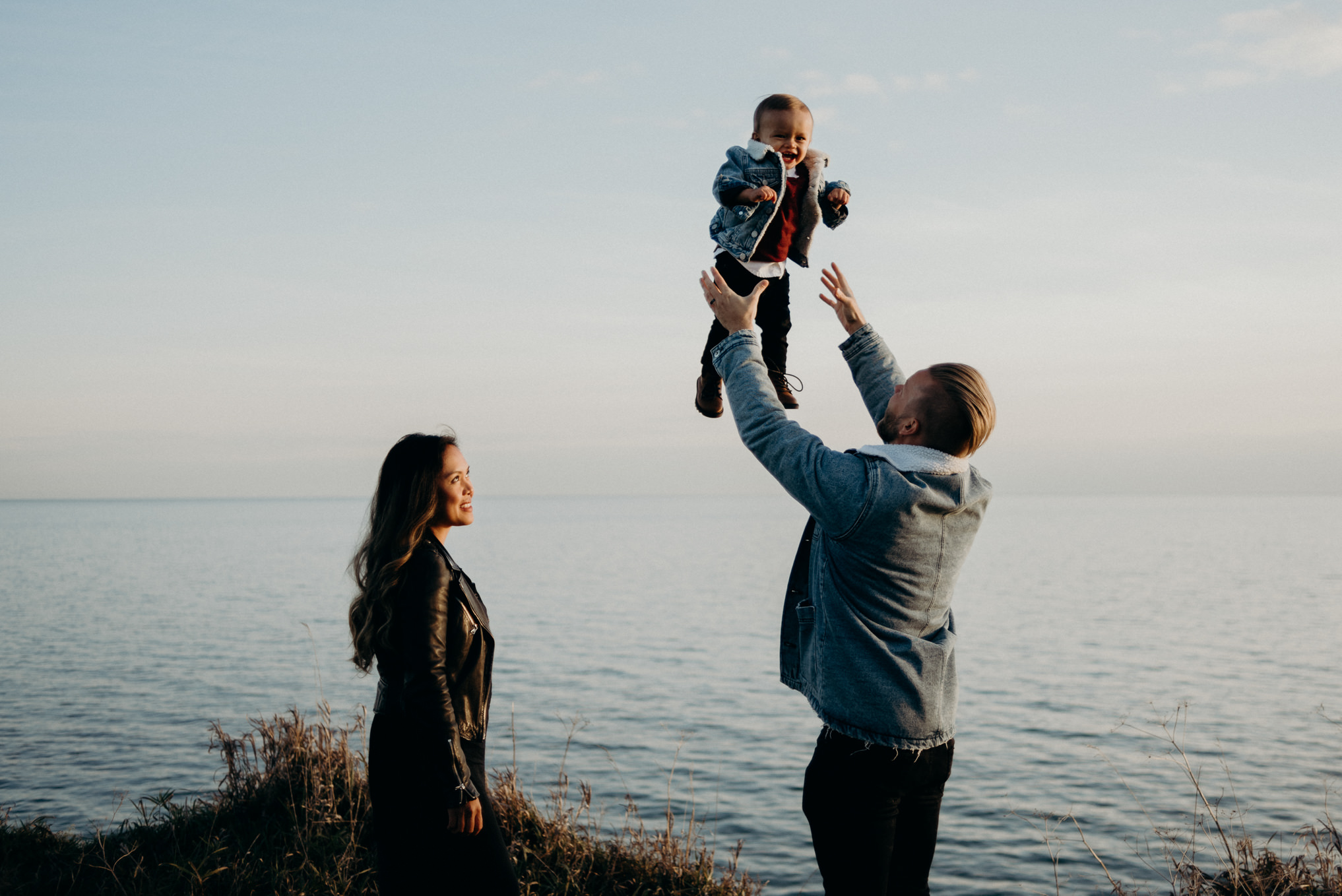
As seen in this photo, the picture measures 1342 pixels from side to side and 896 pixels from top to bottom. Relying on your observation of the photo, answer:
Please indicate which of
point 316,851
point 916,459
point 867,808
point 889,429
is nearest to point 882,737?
point 867,808

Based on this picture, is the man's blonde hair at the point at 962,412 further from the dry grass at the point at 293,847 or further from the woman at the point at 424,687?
the dry grass at the point at 293,847

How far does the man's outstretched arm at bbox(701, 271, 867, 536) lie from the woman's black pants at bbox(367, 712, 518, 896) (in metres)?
1.81

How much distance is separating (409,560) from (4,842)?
17.7ft

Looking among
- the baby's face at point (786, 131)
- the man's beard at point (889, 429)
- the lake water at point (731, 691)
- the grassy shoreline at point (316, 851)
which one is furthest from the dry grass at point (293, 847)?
the baby's face at point (786, 131)

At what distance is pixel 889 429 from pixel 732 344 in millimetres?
551

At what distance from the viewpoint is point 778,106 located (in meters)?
3.51

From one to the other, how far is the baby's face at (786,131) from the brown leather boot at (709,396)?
845 millimetres

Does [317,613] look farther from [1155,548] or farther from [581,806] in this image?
[1155,548]

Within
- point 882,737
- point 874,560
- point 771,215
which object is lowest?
point 882,737

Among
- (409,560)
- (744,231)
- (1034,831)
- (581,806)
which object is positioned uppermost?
(744,231)

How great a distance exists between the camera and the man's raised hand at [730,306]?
3125mm

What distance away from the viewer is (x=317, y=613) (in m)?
31.0

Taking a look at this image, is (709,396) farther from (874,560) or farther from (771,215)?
(874,560)

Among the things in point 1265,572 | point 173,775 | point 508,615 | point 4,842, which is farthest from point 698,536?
point 4,842
